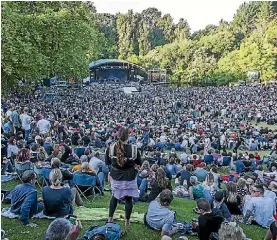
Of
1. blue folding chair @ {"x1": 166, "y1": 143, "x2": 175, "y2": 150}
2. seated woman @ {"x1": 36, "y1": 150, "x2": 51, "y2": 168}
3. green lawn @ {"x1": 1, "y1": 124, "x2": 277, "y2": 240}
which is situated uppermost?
seated woman @ {"x1": 36, "y1": 150, "x2": 51, "y2": 168}

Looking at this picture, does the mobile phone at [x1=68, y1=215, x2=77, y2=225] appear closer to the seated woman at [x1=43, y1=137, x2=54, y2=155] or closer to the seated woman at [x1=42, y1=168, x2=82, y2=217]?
the seated woman at [x1=42, y1=168, x2=82, y2=217]

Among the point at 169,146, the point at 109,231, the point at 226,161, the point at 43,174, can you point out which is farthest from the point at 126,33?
the point at 109,231

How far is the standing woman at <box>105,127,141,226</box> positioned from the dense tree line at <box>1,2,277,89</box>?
12286 mm

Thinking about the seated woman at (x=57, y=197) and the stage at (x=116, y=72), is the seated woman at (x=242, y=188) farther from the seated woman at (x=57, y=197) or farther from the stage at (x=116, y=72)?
Answer: the stage at (x=116, y=72)

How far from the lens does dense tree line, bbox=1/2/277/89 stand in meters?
20.1

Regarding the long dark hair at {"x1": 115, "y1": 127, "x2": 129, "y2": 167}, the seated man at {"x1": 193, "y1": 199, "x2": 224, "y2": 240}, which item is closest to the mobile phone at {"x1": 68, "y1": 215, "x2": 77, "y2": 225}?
the long dark hair at {"x1": 115, "y1": 127, "x2": 129, "y2": 167}

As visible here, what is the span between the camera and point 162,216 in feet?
18.7

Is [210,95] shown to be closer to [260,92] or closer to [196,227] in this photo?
[260,92]

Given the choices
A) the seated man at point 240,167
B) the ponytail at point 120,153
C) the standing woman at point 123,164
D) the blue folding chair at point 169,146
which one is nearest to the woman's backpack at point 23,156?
the standing woman at point 123,164

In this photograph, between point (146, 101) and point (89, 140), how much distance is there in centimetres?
2300

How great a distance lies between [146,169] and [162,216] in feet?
12.5

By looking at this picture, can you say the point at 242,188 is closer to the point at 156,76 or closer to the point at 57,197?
the point at 57,197

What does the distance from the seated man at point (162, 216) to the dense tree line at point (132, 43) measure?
1215cm

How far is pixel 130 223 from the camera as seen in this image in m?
6.01
